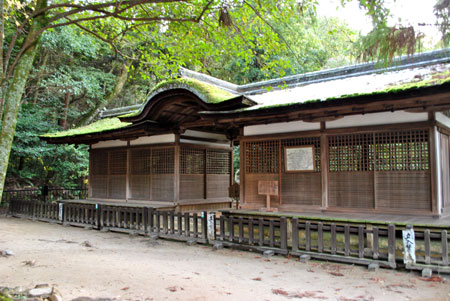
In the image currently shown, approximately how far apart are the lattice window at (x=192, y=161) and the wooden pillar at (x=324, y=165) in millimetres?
5622

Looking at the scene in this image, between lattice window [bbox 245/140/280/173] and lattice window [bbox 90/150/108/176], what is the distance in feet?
25.1

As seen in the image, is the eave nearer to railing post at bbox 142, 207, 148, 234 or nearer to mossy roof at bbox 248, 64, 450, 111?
mossy roof at bbox 248, 64, 450, 111

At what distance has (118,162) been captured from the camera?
46.9 feet

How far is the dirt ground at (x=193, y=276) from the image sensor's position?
16.5 feet

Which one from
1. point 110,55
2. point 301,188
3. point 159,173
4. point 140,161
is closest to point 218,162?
point 159,173

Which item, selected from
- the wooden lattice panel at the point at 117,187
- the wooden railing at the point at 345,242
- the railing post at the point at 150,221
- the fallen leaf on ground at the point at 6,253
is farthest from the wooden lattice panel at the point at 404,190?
the wooden lattice panel at the point at 117,187

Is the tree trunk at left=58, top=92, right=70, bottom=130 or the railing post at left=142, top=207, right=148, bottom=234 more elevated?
the tree trunk at left=58, top=92, right=70, bottom=130

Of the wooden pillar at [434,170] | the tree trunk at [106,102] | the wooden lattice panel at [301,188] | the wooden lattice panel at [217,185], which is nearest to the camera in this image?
the wooden pillar at [434,170]

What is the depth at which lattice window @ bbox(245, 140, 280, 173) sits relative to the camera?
9.35 m

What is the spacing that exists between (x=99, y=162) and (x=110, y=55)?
9657 mm

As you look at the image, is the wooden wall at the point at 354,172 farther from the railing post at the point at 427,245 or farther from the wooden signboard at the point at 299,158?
the railing post at the point at 427,245

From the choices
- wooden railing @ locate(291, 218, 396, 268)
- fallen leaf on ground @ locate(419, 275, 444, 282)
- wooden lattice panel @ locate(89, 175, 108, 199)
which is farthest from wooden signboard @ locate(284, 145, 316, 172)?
wooden lattice panel @ locate(89, 175, 108, 199)

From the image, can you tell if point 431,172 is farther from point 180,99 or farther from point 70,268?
point 70,268

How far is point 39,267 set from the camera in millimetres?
6453
